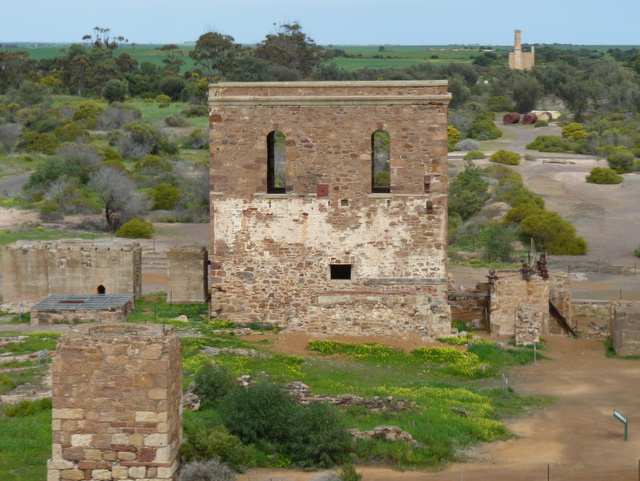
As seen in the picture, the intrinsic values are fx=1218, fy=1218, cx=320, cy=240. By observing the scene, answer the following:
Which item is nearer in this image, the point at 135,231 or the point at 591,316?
the point at 591,316

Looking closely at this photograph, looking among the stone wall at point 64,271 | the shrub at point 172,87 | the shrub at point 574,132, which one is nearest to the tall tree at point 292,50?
the shrub at point 172,87

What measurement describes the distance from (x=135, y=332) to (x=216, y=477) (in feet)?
5.77

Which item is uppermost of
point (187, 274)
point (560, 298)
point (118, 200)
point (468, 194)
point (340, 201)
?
point (340, 201)

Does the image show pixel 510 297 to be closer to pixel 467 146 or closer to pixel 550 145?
pixel 467 146

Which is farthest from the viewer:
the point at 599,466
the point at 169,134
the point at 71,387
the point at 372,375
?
A: the point at 169,134

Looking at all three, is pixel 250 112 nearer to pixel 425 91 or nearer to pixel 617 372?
pixel 425 91

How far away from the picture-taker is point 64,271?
974 inches

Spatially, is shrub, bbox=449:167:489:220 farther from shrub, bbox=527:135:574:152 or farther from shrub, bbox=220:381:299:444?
shrub, bbox=220:381:299:444

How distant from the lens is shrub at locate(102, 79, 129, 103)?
7950 centimetres

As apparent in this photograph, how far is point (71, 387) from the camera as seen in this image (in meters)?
12.5

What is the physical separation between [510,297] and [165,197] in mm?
22270

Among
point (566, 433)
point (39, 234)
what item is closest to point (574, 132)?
point (39, 234)

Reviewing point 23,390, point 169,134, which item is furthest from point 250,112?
point 169,134

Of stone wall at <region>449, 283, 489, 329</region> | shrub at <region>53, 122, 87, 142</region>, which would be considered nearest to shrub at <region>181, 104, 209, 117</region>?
shrub at <region>53, 122, 87, 142</region>
